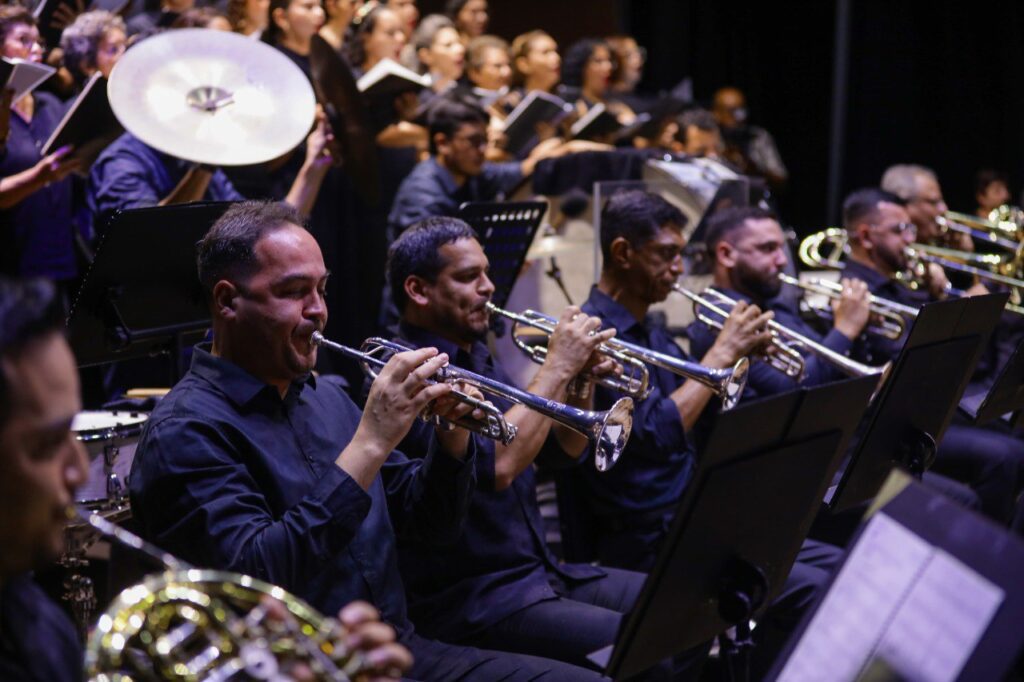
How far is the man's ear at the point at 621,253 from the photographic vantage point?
13.2 feet

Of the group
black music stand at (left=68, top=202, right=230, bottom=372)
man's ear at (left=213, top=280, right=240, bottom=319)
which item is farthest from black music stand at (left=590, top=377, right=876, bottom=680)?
black music stand at (left=68, top=202, right=230, bottom=372)

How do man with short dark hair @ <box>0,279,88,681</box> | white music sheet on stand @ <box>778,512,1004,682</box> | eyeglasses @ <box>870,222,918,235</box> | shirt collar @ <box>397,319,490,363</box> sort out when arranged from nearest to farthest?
man with short dark hair @ <box>0,279,88,681</box>, white music sheet on stand @ <box>778,512,1004,682</box>, shirt collar @ <box>397,319,490,363</box>, eyeglasses @ <box>870,222,918,235</box>

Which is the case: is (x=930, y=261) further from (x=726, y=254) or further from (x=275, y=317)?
(x=275, y=317)

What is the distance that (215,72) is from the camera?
389 centimetres

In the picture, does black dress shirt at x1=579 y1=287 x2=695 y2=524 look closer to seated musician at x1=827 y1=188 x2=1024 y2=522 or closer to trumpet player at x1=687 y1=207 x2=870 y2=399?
trumpet player at x1=687 y1=207 x2=870 y2=399

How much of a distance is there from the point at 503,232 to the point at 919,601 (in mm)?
2642

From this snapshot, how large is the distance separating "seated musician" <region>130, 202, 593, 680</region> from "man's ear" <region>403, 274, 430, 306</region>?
60 cm

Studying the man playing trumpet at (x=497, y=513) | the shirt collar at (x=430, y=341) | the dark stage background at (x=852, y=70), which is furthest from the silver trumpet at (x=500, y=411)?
the dark stage background at (x=852, y=70)

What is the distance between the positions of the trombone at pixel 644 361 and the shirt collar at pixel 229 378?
101cm

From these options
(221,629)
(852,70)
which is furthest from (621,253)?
(852,70)

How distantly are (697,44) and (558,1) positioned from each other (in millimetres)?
1325

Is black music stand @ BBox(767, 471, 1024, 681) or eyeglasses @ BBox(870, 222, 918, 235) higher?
black music stand @ BBox(767, 471, 1024, 681)

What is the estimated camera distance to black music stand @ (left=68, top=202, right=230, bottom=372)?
2.94 m

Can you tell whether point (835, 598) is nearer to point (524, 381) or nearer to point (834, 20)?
point (524, 381)
